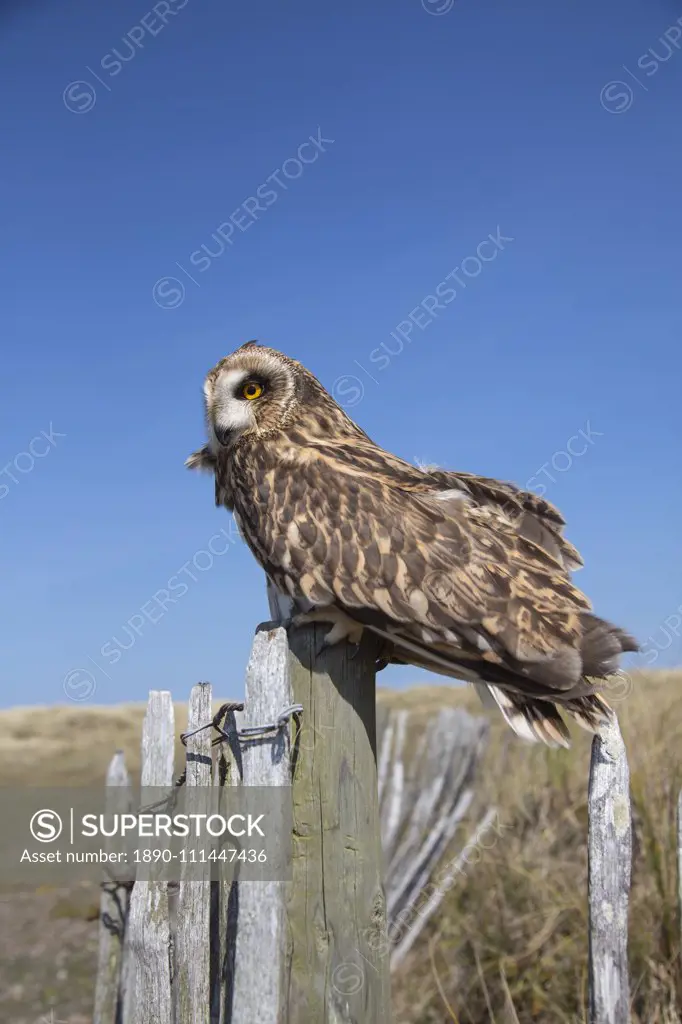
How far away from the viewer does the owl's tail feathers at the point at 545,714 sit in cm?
320

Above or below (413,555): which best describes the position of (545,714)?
below

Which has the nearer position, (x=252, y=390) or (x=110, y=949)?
(x=252, y=390)

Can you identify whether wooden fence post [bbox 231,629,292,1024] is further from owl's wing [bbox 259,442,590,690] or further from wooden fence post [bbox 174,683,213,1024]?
owl's wing [bbox 259,442,590,690]

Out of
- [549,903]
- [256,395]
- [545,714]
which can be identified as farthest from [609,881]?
[549,903]

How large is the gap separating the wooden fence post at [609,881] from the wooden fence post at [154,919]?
1531 mm

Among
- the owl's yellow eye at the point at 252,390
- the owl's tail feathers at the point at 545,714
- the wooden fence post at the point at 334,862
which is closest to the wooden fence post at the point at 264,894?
the wooden fence post at the point at 334,862

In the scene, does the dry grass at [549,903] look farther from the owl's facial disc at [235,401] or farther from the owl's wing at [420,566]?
the owl's facial disc at [235,401]

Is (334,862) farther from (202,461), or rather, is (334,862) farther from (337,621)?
(202,461)

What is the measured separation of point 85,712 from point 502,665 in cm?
1180

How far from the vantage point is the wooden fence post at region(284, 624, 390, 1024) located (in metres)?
2.75

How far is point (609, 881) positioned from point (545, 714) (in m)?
0.64

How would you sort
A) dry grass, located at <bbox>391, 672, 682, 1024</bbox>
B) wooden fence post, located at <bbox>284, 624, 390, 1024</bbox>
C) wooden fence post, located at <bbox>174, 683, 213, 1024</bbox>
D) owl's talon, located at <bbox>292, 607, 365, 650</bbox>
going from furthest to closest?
dry grass, located at <bbox>391, 672, 682, 1024</bbox>, owl's talon, located at <bbox>292, 607, 365, 650</bbox>, wooden fence post, located at <bbox>174, 683, 213, 1024</bbox>, wooden fence post, located at <bbox>284, 624, 390, 1024</bbox>

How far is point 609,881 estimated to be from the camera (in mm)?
2887

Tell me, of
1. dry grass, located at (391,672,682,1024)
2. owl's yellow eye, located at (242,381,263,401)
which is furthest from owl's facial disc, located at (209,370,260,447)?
dry grass, located at (391,672,682,1024)
